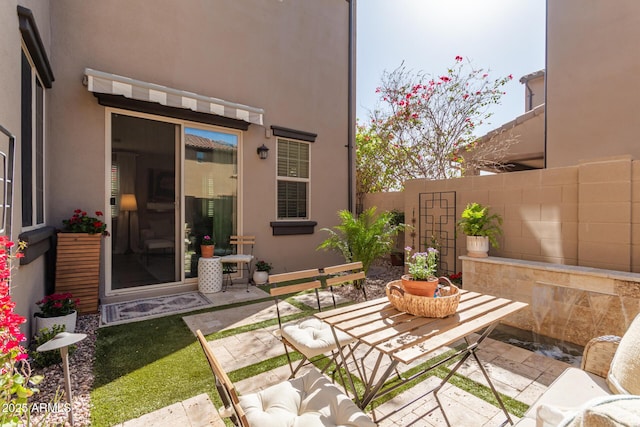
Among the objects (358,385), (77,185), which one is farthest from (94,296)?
(358,385)

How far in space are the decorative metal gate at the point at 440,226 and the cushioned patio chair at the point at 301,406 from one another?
166 inches

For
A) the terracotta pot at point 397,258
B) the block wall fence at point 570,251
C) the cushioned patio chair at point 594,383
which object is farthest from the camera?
the terracotta pot at point 397,258

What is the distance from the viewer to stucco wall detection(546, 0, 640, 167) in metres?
4.96

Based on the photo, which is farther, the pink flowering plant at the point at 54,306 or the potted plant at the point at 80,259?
the potted plant at the point at 80,259

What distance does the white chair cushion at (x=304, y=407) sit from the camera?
4.43 feet

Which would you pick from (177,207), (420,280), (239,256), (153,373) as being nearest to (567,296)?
(420,280)

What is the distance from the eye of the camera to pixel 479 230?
167 inches

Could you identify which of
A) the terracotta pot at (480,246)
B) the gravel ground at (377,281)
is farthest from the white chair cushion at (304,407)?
the terracotta pot at (480,246)

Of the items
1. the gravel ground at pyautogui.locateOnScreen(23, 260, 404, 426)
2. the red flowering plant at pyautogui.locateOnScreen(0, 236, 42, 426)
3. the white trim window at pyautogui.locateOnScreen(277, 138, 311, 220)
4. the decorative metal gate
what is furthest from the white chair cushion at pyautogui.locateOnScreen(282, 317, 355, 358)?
the white trim window at pyautogui.locateOnScreen(277, 138, 311, 220)

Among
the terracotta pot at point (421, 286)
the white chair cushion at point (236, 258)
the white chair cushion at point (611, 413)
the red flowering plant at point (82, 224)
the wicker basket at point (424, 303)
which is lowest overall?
the white chair cushion at point (236, 258)

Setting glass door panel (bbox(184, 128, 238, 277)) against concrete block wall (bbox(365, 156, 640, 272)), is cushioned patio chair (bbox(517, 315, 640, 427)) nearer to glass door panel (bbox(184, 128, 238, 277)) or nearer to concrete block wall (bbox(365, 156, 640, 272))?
concrete block wall (bbox(365, 156, 640, 272))

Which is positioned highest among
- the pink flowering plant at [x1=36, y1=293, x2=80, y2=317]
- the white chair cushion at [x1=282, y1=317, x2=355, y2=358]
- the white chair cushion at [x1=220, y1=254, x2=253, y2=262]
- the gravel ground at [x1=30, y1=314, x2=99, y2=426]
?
the white chair cushion at [x1=220, y1=254, x2=253, y2=262]

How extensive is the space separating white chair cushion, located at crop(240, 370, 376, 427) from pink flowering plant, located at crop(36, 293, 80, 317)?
2.70 metres

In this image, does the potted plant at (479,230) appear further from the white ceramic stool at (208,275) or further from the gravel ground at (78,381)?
the gravel ground at (78,381)
